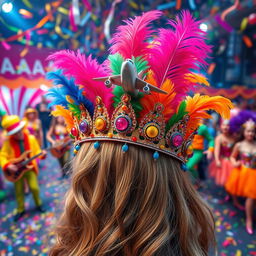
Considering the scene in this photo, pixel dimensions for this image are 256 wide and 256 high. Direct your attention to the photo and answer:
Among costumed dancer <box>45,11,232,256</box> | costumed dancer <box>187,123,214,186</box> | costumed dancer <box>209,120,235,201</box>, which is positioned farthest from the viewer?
costumed dancer <box>209,120,235,201</box>

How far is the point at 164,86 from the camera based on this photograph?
81cm

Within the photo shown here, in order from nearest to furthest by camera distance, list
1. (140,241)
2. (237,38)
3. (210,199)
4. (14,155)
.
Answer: (140,241), (14,155), (210,199), (237,38)

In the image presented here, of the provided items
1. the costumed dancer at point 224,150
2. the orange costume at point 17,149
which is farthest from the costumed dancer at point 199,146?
the orange costume at point 17,149

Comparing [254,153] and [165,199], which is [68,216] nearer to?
[165,199]

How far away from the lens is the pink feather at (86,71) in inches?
34.6

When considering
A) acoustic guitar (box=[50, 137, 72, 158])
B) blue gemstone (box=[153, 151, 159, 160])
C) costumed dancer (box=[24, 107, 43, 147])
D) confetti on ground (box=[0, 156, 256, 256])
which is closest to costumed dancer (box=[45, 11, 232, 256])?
blue gemstone (box=[153, 151, 159, 160])

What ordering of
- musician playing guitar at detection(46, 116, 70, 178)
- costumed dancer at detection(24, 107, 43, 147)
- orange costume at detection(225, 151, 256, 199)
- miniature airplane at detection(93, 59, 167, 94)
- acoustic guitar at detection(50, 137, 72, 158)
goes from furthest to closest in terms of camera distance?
costumed dancer at detection(24, 107, 43, 147), musician playing guitar at detection(46, 116, 70, 178), acoustic guitar at detection(50, 137, 72, 158), orange costume at detection(225, 151, 256, 199), miniature airplane at detection(93, 59, 167, 94)

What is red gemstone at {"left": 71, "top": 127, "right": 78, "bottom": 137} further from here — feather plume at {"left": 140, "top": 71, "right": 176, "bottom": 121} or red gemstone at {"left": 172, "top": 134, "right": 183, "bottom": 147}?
red gemstone at {"left": 172, "top": 134, "right": 183, "bottom": 147}

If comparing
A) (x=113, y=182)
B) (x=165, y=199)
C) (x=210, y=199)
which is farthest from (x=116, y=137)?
(x=210, y=199)

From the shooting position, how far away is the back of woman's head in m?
0.77

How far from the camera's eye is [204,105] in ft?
2.90

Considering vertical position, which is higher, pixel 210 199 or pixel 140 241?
pixel 140 241

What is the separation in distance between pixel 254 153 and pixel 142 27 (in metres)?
2.49

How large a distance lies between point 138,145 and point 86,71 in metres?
0.42
